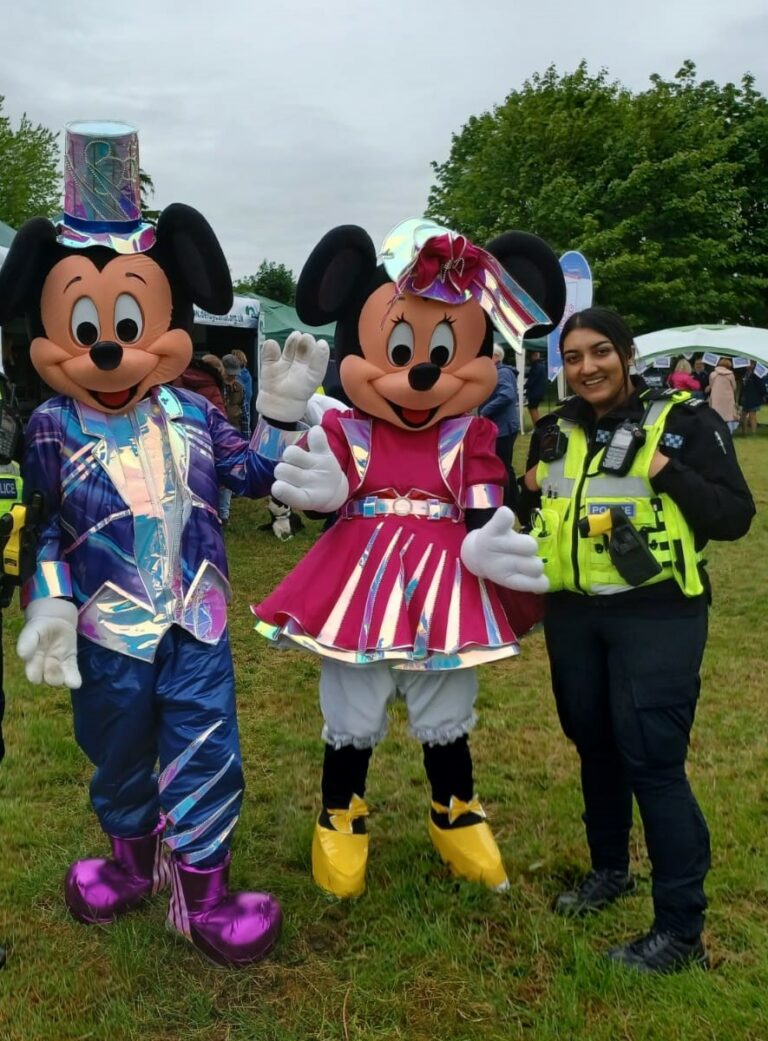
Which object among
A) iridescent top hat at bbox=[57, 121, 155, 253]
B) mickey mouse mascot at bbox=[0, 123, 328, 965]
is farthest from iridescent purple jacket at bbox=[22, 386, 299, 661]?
iridescent top hat at bbox=[57, 121, 155, 253]

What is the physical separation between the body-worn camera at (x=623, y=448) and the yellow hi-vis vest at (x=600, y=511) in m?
0.02

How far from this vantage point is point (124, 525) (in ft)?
7.28

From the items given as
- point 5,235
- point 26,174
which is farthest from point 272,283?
point 5,235

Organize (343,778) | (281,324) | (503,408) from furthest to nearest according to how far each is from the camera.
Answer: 1. (281,324)
2. (503,408)
3. (343,778)

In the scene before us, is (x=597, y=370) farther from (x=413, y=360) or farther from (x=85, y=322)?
(x=85, y=322)

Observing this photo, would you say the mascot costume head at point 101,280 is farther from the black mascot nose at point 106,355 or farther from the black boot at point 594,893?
the black boot at point 594,893

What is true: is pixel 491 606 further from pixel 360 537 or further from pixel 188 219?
pixel 188 219

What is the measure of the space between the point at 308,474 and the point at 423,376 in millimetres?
402

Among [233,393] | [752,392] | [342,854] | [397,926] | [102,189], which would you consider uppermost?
[102,189]

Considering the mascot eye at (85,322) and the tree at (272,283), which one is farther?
the tree at (272,283)

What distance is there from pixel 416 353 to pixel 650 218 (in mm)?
22138

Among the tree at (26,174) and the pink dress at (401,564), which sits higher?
the tree at (26,174)

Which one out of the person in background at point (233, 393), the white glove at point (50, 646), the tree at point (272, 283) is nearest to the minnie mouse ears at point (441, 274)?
the white glove at point (50, 646)

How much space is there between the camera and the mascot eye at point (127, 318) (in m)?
2.27
